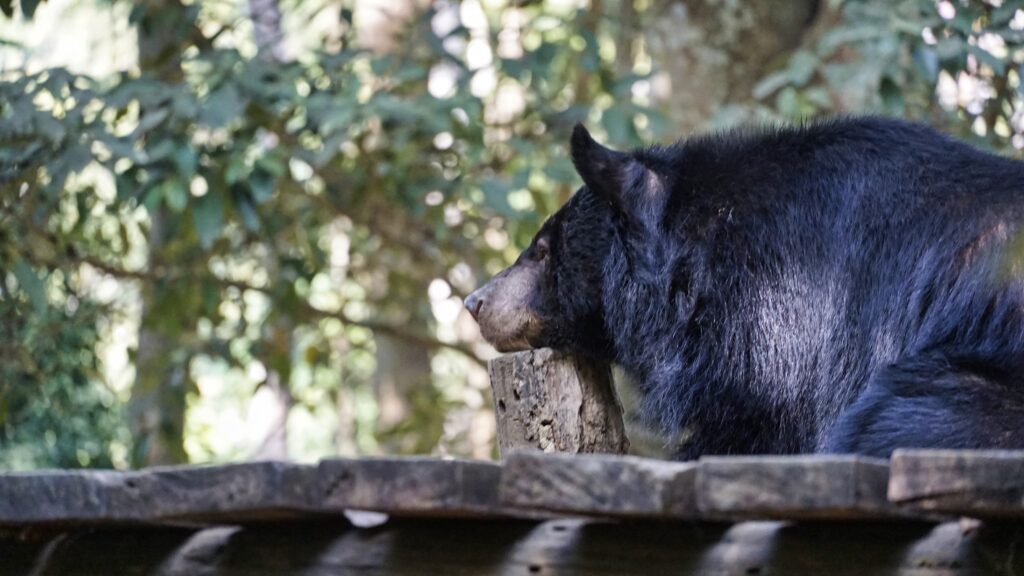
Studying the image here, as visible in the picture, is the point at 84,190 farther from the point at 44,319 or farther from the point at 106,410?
the point at 106,410

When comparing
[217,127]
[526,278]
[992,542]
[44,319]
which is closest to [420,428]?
Answer: [44,319]

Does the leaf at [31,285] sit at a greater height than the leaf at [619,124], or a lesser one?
lesser

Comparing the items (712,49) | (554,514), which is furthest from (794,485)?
(712,49)

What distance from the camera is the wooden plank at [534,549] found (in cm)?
212

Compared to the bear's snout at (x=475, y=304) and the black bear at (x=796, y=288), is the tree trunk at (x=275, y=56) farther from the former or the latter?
the black bear at (x=796, y=288)

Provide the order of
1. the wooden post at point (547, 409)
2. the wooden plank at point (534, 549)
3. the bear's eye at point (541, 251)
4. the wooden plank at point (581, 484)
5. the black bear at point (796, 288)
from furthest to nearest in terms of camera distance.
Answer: the bear's eye at point (541, 251) < the wooden post at point (547, 409) < the black bear at point (796, 288) < the wooden plank at point (534, 549) < the wooden plank at point (581, 484)

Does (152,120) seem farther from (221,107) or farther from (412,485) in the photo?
(412,485)

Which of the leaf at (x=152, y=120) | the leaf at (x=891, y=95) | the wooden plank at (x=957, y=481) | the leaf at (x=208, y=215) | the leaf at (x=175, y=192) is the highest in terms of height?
the leaf at (x=152, y=120)

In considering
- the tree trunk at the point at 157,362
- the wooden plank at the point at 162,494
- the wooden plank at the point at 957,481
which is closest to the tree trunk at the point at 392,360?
the tree trunk at the point at 157,362

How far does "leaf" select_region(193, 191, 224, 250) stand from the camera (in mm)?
5491

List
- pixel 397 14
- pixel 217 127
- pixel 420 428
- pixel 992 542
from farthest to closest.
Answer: pixel 397 14 → pixel 420 428 → pixel 217 127 → pixel 992 542

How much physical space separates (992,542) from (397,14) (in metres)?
7.25

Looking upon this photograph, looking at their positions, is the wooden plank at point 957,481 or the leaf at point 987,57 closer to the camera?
the wooden plank at point 957,481

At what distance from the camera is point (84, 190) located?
6.58m
